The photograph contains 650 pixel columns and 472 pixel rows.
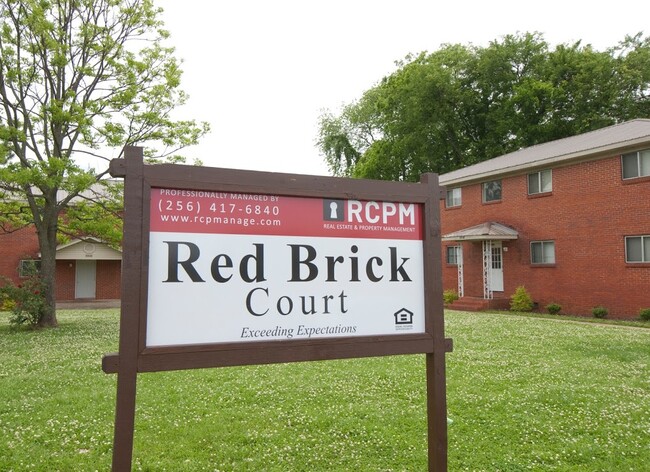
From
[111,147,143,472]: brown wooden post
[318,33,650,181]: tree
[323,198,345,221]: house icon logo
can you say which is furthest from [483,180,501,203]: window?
[111,147,143,472]: brown wooden post

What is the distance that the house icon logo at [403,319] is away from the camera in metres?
3.90

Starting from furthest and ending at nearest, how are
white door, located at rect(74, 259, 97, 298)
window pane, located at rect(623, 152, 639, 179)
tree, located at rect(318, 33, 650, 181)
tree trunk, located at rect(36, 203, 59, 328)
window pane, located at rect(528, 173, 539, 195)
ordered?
tree, located at rect(318, 33, 650, 181)
white door, located at rect(74, 259, 97, 298)
window pane, located at rect(528, 173, 539, 195)
window pane, located at rect(623, 152, 639, 179)
tree trunk, located at rect(36, 203, 59, 328)

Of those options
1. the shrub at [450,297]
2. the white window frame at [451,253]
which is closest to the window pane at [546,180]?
the white window frame at [451,253]

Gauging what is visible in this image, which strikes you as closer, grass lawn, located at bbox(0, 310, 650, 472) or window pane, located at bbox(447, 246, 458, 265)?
grass lawn, located at bbox(0, 310, 650, 472)

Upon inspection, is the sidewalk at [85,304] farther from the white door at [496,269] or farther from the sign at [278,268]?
the sign at [278,268]

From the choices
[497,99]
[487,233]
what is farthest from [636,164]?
[497,99]

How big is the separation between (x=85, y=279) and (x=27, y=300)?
15.3 meters

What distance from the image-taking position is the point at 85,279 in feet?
97.8

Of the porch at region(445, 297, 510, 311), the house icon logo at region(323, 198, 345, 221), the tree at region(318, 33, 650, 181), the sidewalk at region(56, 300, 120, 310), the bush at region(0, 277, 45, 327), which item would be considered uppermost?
the tree at region(318, 33, 650, 181)

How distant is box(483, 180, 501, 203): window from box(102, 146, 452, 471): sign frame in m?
20.6

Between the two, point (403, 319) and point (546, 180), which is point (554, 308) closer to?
point (546, 180)

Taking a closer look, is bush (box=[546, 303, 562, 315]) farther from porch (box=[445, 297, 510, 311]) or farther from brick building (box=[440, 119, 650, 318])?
porch (box=[445, 297, 510, 311])

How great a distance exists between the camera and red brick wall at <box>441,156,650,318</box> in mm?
17578

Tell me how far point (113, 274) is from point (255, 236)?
29212mm
